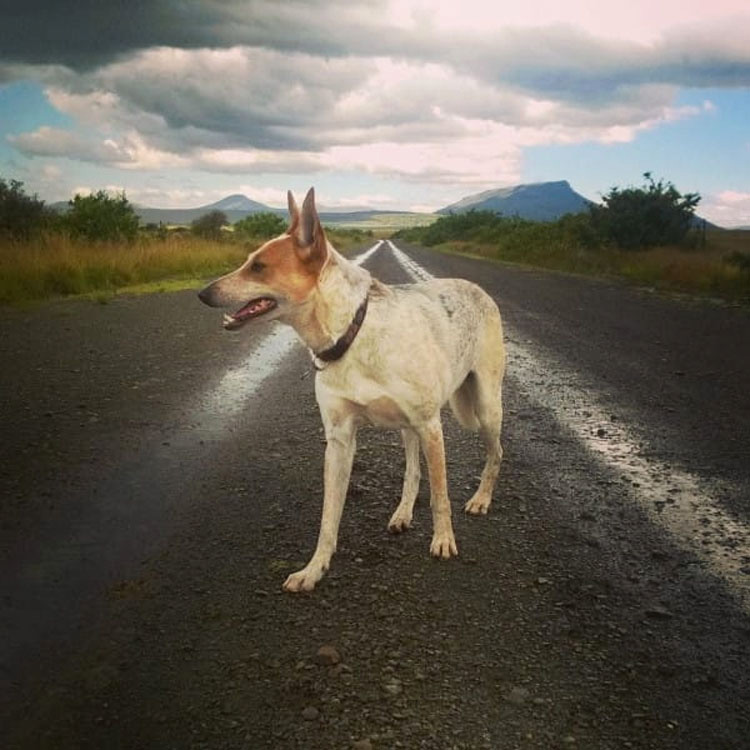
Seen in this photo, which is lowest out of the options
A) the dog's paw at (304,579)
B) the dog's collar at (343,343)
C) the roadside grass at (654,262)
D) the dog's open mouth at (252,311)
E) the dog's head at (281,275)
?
the roadside grass at (654,262)

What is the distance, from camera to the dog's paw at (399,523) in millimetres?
4137

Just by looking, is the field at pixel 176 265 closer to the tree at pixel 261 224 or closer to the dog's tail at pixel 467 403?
the dog's tail at pixel 467 403

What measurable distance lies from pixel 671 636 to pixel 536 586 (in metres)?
0.64

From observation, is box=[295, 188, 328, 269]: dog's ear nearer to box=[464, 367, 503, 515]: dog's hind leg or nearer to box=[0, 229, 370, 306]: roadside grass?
box=[464, 367, 503, 515]: dog's hind leg

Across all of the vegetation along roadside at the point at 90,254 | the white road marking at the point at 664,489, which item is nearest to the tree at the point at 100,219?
the vegetation along roadside at the point at 90,254

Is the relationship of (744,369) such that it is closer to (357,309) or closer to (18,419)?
(357,309)

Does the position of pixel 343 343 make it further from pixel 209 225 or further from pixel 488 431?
pixel 209 225

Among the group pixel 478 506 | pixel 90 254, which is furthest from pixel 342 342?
pixel 90 254

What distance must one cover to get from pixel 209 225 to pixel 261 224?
67.8 feet

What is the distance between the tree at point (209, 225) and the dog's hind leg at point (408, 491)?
36808 mm

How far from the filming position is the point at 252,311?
142 inches

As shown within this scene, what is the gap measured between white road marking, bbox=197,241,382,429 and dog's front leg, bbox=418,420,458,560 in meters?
3.01

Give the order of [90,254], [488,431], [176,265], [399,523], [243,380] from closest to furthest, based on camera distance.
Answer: [399,523] → [488,431] → [243,380] → [90,254] → [176,265]

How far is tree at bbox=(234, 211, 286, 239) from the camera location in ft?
206
